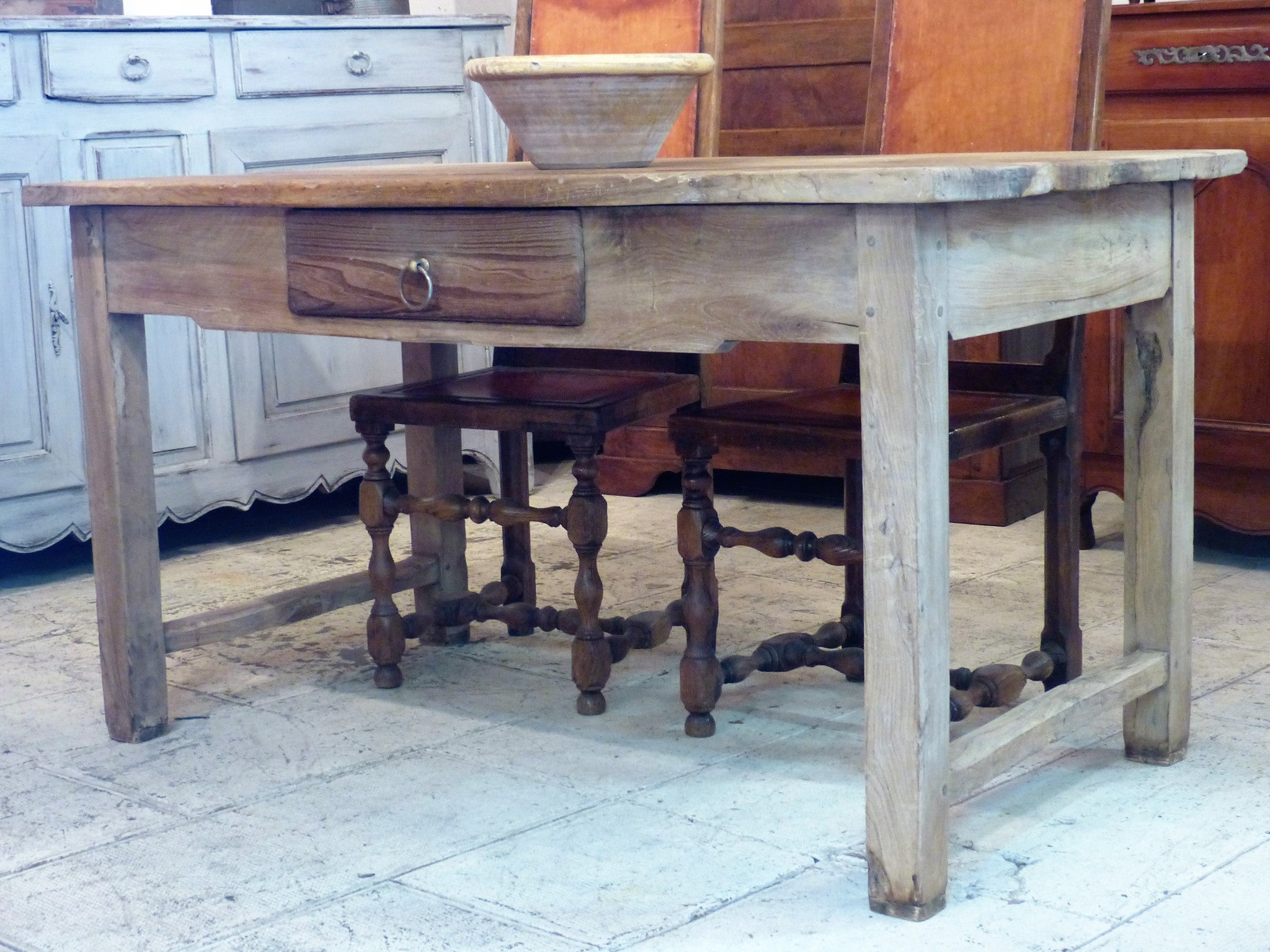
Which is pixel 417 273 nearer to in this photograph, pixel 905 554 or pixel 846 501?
pixel 905 554

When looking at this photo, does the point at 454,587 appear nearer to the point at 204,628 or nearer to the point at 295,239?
the point at 204,628

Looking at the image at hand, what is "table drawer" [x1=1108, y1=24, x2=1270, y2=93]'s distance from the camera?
2639 millimetres

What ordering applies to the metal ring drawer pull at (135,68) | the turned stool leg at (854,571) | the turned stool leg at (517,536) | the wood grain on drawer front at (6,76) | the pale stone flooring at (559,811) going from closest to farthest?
the pale stone flooring at (559,811) → the turned stool leg at (854,571) → the turned stool leg at (517,536) → the wood grain on drawer front at (6,76) → the metal ring drawer pull at (135,68)

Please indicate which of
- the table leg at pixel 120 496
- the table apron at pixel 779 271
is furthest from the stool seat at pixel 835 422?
the table leg at pixel 120 496

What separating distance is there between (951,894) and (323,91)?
2.22 m

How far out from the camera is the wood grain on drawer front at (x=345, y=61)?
3082mm

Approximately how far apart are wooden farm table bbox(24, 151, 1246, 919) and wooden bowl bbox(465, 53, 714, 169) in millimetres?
62

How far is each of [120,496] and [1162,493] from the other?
1.26 meters

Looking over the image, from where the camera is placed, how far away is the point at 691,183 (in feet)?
4.75

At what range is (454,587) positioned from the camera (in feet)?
8.16

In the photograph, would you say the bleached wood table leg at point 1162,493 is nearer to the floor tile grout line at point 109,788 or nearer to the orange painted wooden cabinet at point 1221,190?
the orange painted wooden cabinet at point 1221,190

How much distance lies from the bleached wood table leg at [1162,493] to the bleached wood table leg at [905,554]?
460 millimetres

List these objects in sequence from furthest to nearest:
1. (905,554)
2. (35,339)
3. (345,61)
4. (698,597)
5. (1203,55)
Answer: (345,61) < (35,339) < (1203,55) < (698,597) < (905,554)

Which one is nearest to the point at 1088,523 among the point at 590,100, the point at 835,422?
the point at 835,422
